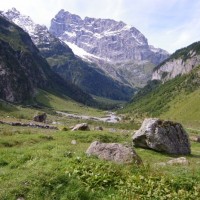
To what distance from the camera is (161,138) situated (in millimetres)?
44438

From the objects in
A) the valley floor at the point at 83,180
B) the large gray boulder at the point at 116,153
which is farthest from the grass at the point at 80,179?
the large gray boulder at the point at 116,153

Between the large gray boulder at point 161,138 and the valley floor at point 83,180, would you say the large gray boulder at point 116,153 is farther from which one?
the large gray boulder at point 161,138

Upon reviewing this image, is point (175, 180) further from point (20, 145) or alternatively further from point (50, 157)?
point (20, 145)

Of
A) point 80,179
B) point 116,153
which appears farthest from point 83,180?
point 116,153

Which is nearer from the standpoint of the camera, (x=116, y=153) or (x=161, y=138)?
(x=116, y=153)

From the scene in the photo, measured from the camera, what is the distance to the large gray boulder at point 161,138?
44.1 metres

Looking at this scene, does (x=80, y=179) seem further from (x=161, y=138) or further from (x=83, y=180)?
(x=161, y=138)

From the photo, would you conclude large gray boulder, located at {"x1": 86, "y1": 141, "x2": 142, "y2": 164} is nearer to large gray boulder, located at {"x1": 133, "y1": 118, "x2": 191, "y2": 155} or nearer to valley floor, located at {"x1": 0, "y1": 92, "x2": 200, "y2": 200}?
valley floor, located at {"x1": 0, "y1": 92, "x2": 200, "y2": 200}

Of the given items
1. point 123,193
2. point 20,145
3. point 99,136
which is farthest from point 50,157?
point 99,136

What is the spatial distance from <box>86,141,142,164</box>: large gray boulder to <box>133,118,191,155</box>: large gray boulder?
695 inches

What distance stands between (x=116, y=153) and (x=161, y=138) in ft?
64.5

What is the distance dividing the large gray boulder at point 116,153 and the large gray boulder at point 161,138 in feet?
57.9

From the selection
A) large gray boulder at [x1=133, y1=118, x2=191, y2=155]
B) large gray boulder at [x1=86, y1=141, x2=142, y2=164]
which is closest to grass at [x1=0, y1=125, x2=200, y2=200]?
large gray boulder at [x1=86, y1=141, x2=142, y2=164]

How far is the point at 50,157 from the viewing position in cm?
2261
